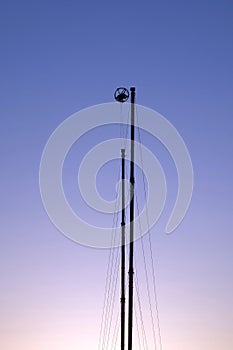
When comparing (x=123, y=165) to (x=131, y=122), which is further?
(x=123, y=165)

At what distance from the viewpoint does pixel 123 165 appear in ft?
182

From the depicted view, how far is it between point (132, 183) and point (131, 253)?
14.5 ft

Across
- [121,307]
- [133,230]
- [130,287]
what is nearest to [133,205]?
[133,230]

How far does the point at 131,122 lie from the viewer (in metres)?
43.8

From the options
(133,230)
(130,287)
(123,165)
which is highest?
(123,165)

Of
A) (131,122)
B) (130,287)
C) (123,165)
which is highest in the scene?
(123,165)

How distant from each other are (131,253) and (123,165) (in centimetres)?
1499

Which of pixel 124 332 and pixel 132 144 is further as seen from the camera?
pixel 124 332

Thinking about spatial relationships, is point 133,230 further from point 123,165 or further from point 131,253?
point 123,165

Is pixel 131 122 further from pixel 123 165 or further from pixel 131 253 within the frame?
pixel 123 165

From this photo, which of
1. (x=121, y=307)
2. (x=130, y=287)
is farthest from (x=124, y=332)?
(x=130, y=287)

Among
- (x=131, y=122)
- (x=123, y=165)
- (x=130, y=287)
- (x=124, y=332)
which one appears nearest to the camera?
(x=130, y=287)

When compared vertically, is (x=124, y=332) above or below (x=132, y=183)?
below

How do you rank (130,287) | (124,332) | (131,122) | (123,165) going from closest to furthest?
(130,287) < (131,122) < (124,332) < (123,165)
